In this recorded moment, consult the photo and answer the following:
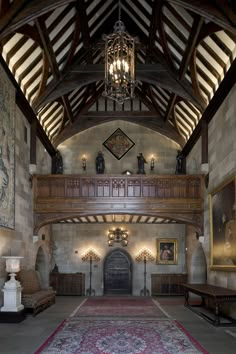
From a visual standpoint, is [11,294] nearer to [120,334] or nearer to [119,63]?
[120,334]

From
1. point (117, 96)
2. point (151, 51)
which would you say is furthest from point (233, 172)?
point (151, 51)

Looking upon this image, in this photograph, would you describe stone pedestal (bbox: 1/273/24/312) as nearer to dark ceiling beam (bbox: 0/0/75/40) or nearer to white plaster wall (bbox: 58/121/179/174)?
dark ceiling beam (bbox: 0/0/75/40)

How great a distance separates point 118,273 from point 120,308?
554 cm

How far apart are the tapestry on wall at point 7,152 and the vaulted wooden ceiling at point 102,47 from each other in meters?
0.91

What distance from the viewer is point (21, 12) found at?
9.94m

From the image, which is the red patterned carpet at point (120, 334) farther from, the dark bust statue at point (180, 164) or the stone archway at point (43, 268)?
the dark bust statue at point (180, 164)

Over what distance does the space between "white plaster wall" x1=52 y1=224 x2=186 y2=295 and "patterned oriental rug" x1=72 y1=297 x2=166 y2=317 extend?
2427 millimetres

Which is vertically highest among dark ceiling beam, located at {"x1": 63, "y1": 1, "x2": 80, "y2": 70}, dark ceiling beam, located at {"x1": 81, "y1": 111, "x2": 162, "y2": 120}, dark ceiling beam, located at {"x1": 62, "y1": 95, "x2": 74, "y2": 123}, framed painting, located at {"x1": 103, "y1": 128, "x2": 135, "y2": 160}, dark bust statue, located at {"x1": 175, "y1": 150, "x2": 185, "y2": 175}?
dark ceiling beam, located at {"x1": 63, "y1": 1, "x2": 80, "y2": 70}

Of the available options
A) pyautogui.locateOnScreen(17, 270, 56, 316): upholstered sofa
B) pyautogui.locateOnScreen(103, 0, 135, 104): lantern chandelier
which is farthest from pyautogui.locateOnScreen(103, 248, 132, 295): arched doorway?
pyautogui.locateOnScreen(103, 0, 135, 104): lantern chandelier

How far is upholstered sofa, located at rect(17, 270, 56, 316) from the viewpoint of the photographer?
11.9 metres

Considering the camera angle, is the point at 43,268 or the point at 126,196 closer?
the point at 126,196

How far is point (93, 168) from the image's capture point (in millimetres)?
20062

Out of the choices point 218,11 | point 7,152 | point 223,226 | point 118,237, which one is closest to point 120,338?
point 223,226

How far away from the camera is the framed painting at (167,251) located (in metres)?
19.8
